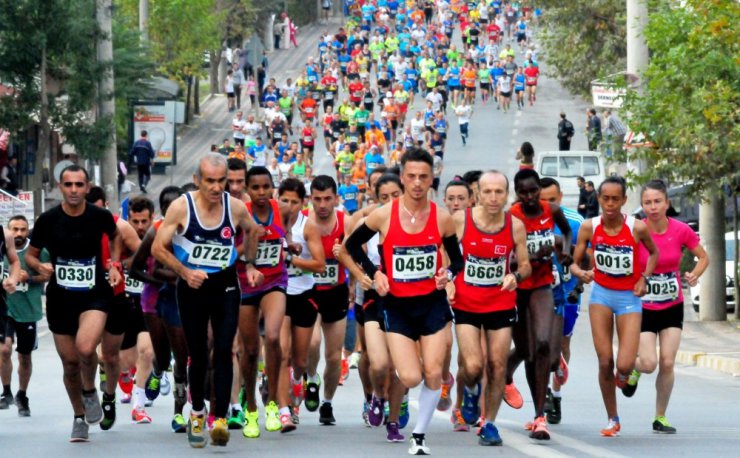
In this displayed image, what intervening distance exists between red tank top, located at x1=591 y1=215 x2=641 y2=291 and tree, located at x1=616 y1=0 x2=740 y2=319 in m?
12.0

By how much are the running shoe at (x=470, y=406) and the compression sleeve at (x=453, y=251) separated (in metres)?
1.15

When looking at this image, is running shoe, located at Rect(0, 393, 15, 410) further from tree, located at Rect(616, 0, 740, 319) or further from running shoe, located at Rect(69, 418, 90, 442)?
tree, located at Rect(616, 0, 740, 319)

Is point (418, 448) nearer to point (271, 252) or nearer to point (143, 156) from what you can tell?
point (271, 252)

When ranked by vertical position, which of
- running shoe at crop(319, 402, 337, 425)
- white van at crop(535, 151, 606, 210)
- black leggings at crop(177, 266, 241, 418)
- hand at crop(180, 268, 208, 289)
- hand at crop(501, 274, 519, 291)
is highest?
white van at crop(535, 151, 606, 210)

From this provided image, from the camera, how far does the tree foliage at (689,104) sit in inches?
1052

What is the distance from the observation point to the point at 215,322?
12.7 m

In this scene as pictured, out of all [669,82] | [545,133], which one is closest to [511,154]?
[545,133]

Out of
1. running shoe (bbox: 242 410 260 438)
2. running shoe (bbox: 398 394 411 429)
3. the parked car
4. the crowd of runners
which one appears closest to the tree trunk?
the parked car

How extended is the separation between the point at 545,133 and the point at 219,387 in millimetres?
48087

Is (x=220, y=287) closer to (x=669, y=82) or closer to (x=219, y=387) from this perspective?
(x=219, y=387)

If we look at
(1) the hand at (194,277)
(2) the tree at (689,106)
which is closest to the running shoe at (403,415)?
(1) the hand at (194,277)

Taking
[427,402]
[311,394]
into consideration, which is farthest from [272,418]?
[427,402]

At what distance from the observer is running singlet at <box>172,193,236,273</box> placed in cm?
1254

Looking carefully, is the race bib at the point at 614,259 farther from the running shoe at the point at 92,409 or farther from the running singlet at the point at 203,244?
the running shoe at the point at 92,409
